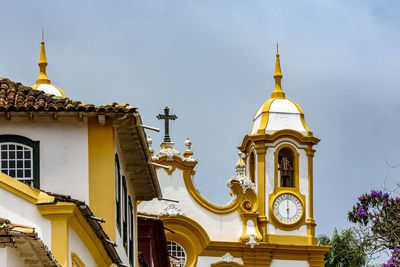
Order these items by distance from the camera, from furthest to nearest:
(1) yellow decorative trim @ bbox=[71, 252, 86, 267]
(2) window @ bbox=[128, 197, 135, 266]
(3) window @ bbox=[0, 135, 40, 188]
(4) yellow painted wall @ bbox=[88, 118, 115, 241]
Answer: (2) window @ bbox=[128, 197, 135, 266] → (4) yellow painted wall @ bbox=[88, 118, 115, 241] → (3) window @ bbox=[0, 135, 40, 188] → (1) yellow decorative trim @ bbox=[71, 252, 86, 267]

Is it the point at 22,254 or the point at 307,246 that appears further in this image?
the point at 307,246

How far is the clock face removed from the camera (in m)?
57.5

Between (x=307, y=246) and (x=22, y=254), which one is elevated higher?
(x=307, y=246)

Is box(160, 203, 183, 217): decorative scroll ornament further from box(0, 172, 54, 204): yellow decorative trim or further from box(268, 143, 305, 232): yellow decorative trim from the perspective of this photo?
box(0, 172, 54, 204): yellow decorative trim

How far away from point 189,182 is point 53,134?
34695 mm

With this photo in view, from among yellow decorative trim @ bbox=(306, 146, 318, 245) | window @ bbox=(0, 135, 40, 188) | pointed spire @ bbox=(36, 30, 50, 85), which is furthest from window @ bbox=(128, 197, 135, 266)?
yellow decorative trim @ bbox=(306, 146, 318, 245)

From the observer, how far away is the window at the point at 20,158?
834 inches

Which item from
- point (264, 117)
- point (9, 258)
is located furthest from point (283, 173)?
point (9, 258)

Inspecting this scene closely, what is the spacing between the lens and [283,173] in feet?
192

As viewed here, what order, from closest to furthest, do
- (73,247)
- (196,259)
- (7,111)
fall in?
1. (73,247)
2. (7,111)
3. (196,259)

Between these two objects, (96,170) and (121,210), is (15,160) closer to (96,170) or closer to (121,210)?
(96,170)

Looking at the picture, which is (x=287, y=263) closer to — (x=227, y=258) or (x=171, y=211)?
(x=227, y=258)

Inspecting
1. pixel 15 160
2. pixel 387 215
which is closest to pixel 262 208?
pixel 387 215

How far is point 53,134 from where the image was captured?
70.6 feet
